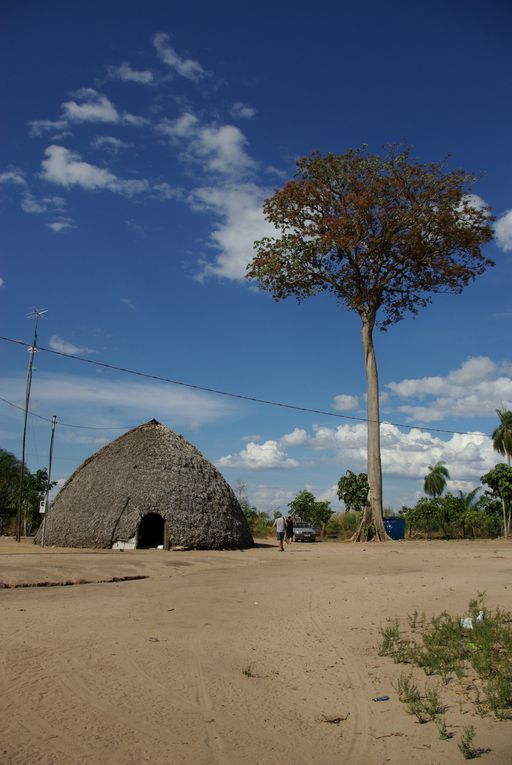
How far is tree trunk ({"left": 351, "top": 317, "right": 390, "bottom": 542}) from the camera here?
1069 inches

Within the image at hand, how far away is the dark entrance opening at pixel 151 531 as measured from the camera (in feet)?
80.9

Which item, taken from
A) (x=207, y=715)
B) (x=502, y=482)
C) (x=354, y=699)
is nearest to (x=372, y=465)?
(x=502, y=482)

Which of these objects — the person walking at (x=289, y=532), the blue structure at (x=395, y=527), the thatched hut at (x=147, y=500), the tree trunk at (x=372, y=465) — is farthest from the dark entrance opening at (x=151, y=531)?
the blue structure at (x=395, y=527)

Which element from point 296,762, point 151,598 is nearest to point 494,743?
point 296,762

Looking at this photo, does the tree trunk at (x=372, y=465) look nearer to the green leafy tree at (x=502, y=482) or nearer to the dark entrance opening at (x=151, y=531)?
the dark entrance opening at (x=151, y=531)

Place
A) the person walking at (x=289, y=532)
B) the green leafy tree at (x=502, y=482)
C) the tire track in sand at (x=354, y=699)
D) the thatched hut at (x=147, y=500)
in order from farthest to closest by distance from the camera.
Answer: the green leafy tree at (x=502, y=482) → the person walking at (x=289, y=532) → the thatched hut at (x=147, y=500) → the tire track in sand at (x=354, y=699)

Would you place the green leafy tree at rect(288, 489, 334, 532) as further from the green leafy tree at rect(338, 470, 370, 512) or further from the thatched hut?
the thatched hut

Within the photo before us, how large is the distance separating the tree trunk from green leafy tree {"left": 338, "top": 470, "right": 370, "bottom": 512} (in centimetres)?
1580

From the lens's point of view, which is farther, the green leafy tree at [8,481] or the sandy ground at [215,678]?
the green leafy tree at [8,481]

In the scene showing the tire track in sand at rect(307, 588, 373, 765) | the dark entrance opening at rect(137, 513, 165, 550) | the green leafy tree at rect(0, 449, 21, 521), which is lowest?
the tire track in sand at rect(307, 588, 373, 765)

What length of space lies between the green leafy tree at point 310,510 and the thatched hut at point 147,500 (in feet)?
73.4

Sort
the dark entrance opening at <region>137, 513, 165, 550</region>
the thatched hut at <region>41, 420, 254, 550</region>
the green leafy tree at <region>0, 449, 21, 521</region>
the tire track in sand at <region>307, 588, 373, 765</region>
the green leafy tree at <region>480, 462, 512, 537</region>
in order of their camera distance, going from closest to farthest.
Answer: the tire track in sand at <region>307, 588, 373, 765</region>, the thatched hut at <region>41, 420, 254, 550</region>, the dark entrance opening at <region>137, 513, 165, 550</region>, the green leafy tree at <region>480, 462, 512, 537</region>, the green leafy tree at <region>0, 449, 21, 521</region>

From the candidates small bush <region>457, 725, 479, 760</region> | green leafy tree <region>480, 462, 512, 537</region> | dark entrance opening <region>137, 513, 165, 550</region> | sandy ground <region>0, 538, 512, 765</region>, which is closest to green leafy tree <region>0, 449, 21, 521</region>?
dark entrance opening <region>137, 513, 165, 550</region>

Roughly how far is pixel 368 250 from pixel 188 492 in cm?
1399
